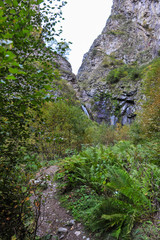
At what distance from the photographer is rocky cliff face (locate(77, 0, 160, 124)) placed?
1569 inches

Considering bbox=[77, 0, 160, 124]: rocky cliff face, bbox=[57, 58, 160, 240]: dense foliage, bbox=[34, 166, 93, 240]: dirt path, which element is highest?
bbox=[77, 0, 160, 124]: rocky cliff face

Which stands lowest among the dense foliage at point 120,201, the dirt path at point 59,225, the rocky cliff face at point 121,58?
the dirt path at point 59,225

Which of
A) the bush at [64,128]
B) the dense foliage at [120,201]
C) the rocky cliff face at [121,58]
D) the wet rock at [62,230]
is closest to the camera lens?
the dense foliage at [120,201]

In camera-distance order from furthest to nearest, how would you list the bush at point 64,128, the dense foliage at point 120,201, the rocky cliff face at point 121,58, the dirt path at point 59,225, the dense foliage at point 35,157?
the rocky cliff face at point 121,58 < the bush at point 64,128 < the dirt path at point 59,225 < the dense foliage at point 120,201 < the dense foliage at point 35,157

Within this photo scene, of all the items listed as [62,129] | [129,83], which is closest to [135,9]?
[129,83]

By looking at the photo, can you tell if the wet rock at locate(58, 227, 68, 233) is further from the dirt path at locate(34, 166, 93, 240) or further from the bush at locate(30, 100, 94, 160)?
the bush at locate(30, 100, 94, 160)

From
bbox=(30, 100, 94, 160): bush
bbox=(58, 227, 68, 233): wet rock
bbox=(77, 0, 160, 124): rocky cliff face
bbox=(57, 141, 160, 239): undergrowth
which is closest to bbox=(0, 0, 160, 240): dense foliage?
bbox=(57, 141, 160, 239): undergrowth

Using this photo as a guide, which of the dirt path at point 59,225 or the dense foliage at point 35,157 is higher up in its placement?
the dense foliage at point 35,157

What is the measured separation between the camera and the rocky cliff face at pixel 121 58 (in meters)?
39.8

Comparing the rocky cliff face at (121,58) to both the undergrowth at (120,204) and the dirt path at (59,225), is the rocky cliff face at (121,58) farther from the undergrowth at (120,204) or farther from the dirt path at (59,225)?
the dirt path at (59,225)

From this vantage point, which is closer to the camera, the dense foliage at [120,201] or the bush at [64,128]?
the dense foliage at [120,201]

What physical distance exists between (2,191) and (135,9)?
268ft

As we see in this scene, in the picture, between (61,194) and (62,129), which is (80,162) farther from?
(62,129)

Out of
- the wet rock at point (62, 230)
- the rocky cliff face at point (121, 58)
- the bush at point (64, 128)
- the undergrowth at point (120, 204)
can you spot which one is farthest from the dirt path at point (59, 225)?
the rocky cliff face at point (121, 58)
